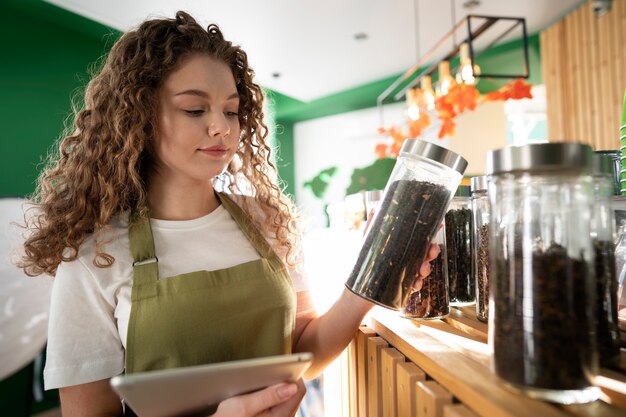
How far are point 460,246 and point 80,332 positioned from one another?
2.78 feet

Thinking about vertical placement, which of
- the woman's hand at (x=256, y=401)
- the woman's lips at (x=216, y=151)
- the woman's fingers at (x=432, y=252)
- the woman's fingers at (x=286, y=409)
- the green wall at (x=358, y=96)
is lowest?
the woman's fingers at (x=286, y=409)

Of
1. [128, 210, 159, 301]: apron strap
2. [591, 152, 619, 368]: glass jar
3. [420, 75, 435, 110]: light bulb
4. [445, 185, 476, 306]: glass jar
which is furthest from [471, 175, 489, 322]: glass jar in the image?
[420, 75, 435, 110]: light bulb

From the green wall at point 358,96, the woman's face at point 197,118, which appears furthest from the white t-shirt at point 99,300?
the green wall at point 358,96

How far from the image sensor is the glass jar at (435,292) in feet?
3.07

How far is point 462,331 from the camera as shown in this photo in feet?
2.76

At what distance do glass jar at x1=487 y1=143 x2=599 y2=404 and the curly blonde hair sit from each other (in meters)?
0.81

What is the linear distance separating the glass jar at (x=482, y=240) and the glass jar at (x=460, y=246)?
10cm

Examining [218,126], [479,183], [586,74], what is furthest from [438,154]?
[586,74]

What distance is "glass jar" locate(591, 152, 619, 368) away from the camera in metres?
0.55

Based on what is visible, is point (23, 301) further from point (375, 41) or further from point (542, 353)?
point (375, 41)

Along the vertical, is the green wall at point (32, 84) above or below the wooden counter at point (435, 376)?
above

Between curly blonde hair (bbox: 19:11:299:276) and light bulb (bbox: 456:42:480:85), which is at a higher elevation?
light bulb (bbox: 456:42:480:85)

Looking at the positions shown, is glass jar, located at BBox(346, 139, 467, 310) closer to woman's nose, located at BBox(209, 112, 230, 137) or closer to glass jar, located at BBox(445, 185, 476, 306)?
glass jar, located at BBox(445, 185, 476, 306)

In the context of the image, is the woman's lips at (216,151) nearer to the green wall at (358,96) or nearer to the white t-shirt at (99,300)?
the white t-shirt at (99,300)
